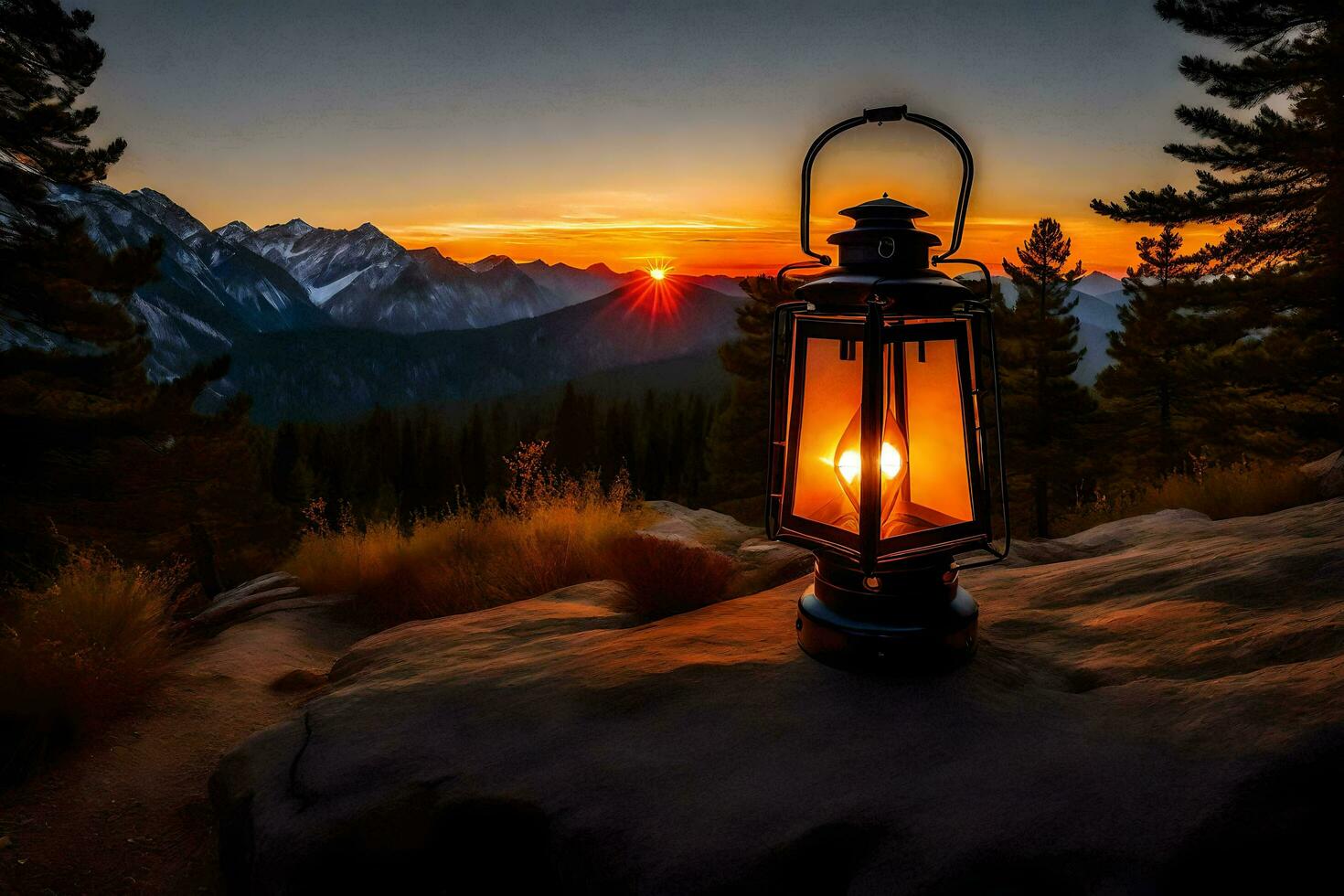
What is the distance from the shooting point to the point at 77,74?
9.35 meters

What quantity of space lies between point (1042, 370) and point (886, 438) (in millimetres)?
25207

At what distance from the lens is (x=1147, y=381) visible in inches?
916

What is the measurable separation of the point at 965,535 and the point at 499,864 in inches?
77.3

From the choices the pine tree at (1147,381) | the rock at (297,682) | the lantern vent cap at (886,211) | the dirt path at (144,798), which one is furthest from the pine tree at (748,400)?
the lantern vent cap at (886,211)

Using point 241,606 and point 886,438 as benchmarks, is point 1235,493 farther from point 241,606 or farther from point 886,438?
point 241,606

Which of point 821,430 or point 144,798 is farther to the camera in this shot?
point 144,798

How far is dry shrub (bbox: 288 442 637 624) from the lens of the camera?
6.25m

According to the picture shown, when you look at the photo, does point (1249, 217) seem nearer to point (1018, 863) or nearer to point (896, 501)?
point (896, 501)

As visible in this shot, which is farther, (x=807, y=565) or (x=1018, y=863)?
(x=807, y=565)

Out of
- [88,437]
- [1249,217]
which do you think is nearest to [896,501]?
[88,437]

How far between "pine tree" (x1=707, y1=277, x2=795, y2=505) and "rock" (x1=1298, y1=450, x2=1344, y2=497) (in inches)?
651

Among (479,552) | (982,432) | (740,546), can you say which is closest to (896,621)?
(982,432)

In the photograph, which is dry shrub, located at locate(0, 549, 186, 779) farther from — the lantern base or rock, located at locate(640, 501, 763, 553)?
the lantern base

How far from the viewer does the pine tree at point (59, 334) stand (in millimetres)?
8891
